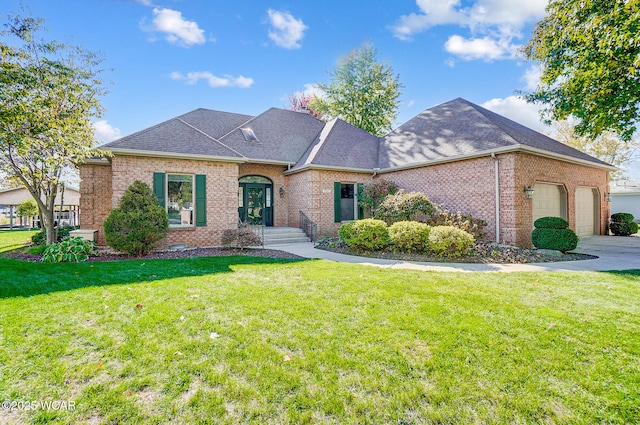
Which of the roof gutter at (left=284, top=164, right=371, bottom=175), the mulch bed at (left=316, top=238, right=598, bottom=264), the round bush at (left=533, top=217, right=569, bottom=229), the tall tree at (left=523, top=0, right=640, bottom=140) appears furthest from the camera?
the roof gutter at (left=284, top=164, right=371, bottom=175)

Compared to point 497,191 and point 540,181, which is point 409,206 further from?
point 540,181

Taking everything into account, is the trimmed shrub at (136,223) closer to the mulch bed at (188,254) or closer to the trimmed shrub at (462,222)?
the mulch bed at (188,254)

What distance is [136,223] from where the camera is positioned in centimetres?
844

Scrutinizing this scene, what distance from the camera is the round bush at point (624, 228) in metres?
13.2

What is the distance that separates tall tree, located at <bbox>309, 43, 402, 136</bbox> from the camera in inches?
947

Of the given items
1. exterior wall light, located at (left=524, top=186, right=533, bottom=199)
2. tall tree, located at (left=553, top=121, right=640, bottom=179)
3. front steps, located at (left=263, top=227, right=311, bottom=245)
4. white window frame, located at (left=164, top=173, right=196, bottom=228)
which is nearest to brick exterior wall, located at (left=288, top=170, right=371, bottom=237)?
front steps, located at (left=263, top=227, right=311, bottom=245)

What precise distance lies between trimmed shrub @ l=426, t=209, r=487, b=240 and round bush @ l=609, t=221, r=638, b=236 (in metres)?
8.71

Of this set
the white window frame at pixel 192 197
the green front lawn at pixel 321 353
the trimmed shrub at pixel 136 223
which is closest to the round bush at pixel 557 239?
the green front lawn at pixel 321 353

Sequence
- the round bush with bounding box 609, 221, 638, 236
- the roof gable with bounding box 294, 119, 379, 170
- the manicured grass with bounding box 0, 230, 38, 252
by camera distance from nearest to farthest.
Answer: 1. the manicured grass with bounding box 0, 230, 38, 252
2. the roof gable with bounding box 294, 119, 379, 170
3. the round bush with bounding box 609, 221, 638, 236

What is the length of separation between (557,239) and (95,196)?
15.8 m

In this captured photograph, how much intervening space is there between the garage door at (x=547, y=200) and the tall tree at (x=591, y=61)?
7.38 ft

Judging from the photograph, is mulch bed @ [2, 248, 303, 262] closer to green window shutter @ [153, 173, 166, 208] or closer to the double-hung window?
the double-hung window

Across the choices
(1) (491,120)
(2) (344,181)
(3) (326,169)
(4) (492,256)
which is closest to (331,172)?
(3) (326,169)

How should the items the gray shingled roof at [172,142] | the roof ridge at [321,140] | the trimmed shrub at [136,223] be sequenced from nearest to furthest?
the trimmed shrub at [136,223], the gray shingled roof at [172,142], the roof ridge at [321,140]
